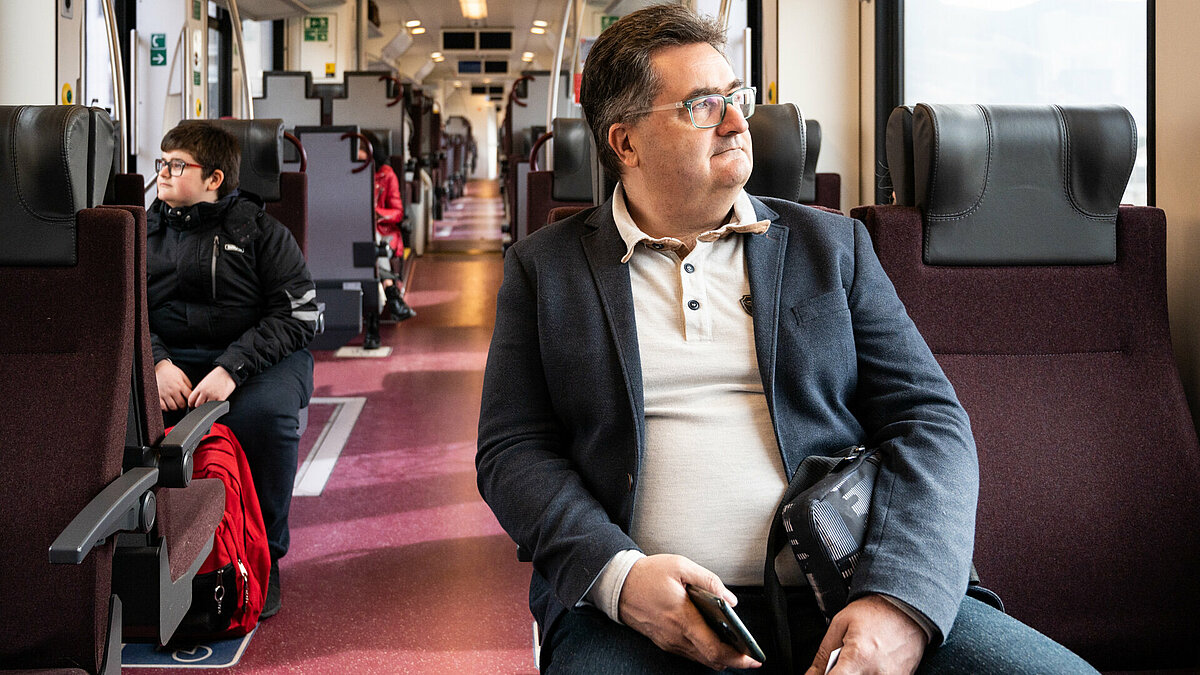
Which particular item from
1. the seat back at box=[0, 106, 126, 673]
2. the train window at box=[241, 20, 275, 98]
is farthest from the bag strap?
the train window at box=[241, 20, 275, 98]

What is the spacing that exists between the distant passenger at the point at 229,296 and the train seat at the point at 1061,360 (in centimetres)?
170

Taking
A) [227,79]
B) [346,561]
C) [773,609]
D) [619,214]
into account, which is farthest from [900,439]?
[227,79]

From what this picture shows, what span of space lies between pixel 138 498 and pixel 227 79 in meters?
8.84

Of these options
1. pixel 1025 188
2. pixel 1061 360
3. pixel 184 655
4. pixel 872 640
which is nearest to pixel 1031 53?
pixel 1025 188

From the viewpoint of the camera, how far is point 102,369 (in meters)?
1.58

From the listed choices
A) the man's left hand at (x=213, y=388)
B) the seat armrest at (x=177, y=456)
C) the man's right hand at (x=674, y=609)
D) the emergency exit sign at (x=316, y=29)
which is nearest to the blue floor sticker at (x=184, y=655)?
the man's left hand at (x=213, y=388)

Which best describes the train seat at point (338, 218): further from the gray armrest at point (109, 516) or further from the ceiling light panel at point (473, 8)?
the ceiling light panel at point (473, 8)

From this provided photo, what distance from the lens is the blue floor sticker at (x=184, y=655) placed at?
2.21 metres

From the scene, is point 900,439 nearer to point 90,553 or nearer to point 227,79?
point 90,553

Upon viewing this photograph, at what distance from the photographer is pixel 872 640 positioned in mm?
1135

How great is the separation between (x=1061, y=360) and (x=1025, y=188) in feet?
0.96

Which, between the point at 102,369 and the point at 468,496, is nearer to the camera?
the point at 102,369

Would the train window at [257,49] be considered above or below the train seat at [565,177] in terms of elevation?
above

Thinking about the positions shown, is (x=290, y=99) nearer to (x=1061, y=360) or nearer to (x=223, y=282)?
(x=223, y=282)
